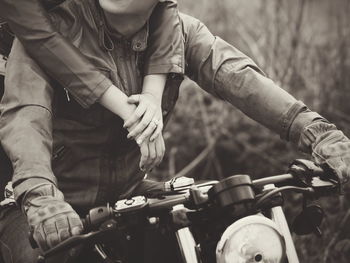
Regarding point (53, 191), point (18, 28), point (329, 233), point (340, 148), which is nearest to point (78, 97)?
point (18, 28)

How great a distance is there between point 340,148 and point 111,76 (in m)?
0.85

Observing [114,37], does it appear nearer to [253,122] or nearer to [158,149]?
[158,149]

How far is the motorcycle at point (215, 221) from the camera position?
1609mm

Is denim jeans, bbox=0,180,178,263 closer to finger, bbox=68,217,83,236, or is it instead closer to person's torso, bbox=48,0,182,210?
person's torso, bbox=48,0,182,210

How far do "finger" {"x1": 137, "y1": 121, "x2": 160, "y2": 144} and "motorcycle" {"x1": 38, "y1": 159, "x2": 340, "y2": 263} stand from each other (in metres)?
0.27

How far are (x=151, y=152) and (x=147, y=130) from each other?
0.08 metres

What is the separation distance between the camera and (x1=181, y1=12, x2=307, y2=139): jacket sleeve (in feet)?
7.64

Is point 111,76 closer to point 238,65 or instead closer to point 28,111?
point 28,111

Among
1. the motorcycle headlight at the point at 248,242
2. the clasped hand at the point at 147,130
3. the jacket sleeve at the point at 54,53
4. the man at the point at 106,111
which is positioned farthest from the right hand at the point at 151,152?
the motorcycle headlight at the point at 248,242

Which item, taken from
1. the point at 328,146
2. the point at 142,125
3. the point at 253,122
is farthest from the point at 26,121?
the point at 253,122

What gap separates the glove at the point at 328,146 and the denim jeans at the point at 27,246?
0.61m

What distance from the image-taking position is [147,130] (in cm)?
194

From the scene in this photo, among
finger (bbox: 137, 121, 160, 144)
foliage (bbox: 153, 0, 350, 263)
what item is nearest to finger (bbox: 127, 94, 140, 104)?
finger (bbox: 137, 121, 160, 144)

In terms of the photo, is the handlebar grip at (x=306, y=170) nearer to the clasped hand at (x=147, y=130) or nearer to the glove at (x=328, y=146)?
the glove at (x=328, y=146)
